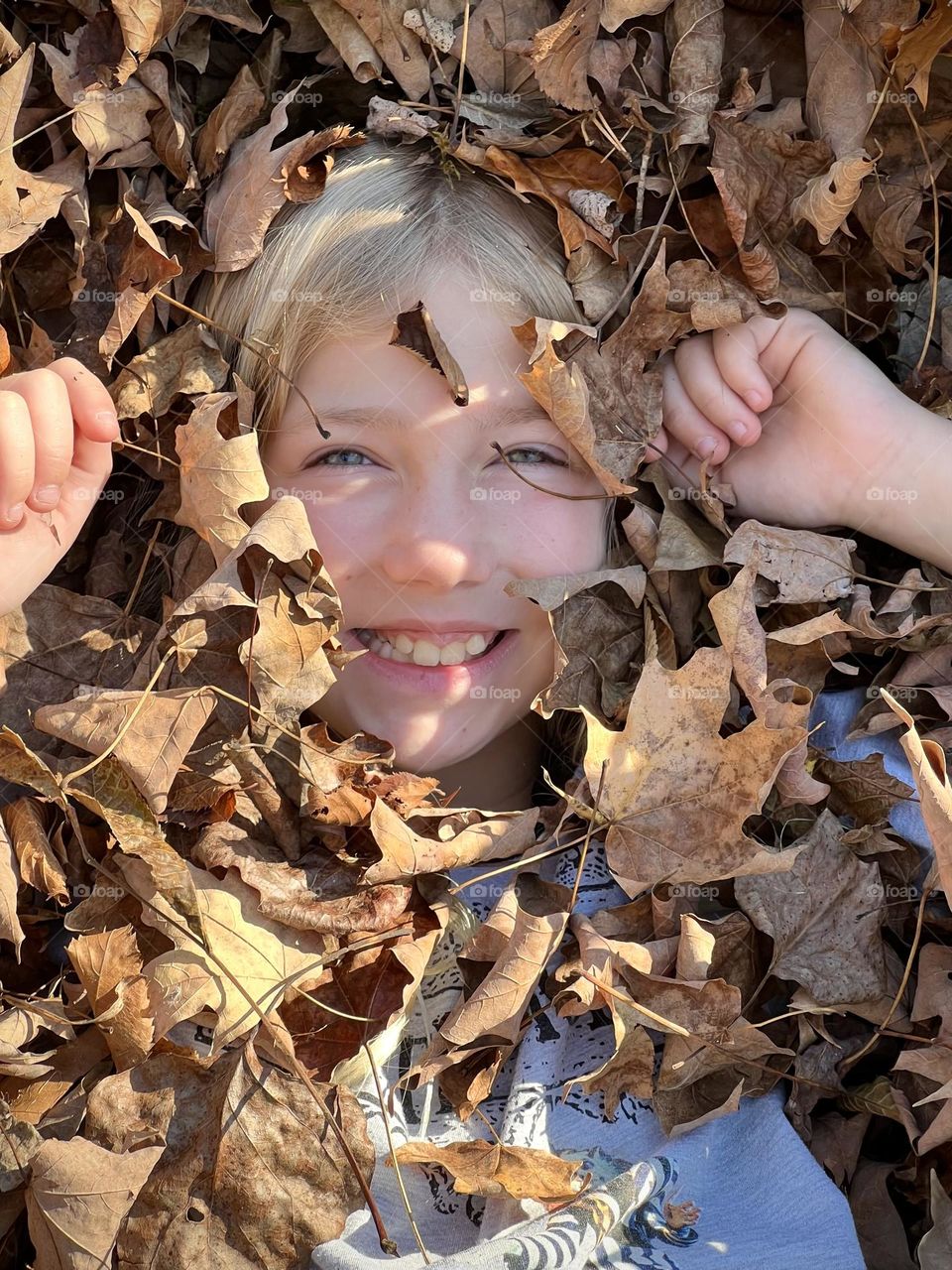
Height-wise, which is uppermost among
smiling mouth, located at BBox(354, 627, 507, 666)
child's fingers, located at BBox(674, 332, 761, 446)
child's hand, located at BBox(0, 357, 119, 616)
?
child's hand, located at BBox(0, 357, 119, 616)

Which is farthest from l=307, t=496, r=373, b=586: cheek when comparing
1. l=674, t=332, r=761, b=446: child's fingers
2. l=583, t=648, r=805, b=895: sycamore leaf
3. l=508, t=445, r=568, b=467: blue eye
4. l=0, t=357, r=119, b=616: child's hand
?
l=674, t=332, r=761, b=446: child's fingers

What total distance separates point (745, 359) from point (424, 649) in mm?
804

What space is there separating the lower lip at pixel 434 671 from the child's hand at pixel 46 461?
0.59 meters

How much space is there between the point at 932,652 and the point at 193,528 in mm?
1355

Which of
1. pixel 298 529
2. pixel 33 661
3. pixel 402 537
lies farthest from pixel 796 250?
pixel 33 661

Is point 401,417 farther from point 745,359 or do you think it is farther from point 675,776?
point 675,776

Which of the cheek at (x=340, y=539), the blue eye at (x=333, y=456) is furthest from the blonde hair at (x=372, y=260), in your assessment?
the cheek at (x=340, y=539)

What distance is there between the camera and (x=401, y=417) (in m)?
2.04

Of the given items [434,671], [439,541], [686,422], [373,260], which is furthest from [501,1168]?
[373,260]

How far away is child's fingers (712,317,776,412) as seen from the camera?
83.9 inches

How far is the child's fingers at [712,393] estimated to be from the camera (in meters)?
2.16

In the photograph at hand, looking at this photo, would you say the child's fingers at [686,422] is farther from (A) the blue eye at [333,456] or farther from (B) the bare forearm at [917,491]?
(A) the blue eye at [333,456]

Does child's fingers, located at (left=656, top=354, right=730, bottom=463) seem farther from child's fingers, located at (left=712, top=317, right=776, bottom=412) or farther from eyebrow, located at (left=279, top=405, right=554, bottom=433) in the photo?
eyebrow, located at (left=279, top=405, right=554, bottom=433)

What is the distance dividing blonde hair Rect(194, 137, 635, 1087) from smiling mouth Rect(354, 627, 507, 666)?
0.27 metres
